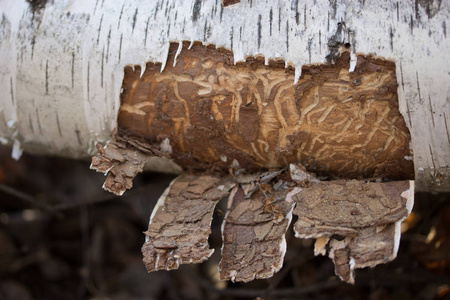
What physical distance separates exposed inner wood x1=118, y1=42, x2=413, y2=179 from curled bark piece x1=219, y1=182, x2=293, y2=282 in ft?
0.41

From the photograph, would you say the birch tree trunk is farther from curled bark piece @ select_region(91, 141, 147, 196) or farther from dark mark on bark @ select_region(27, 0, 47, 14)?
curled bark piece @ select_region(91, 141, 147, 196)

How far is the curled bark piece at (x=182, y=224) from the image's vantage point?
0.94m

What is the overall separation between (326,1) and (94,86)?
64 centimetres

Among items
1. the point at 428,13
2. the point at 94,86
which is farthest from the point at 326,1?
the point at 94,86

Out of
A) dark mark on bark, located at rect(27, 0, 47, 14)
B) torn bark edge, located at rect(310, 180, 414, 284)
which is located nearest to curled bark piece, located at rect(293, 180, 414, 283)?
torn bark edge, located at rect(310, 180, 414, 284)

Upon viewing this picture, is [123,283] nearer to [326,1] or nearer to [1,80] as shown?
[1,80]

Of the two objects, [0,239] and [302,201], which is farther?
[0,239]

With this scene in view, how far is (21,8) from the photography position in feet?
3.75

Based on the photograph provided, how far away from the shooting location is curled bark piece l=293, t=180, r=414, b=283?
34.4 inches

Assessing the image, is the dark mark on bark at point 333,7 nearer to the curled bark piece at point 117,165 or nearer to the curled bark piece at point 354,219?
the curled bark piece at point 354,219

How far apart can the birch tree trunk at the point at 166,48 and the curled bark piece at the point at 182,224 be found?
10.9 inches

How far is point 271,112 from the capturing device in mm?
1021

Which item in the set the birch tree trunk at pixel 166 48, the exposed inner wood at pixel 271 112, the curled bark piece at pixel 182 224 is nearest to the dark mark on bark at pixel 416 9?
the birch tree trunk at pixel 166 48

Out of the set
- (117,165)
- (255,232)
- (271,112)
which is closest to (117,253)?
(117,165)
